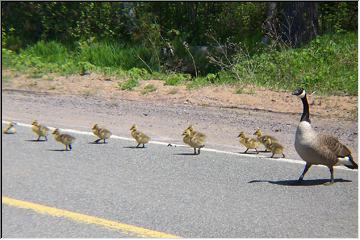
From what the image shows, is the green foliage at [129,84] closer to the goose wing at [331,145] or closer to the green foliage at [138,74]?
the green foliage at [138,74]

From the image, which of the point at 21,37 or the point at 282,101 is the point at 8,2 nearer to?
the point at 21,37

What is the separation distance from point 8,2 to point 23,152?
41.5 ft

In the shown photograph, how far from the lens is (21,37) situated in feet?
68.0

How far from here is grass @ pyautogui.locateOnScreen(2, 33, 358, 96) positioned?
1396 centimetres

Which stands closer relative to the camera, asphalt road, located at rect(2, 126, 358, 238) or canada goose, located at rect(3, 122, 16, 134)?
asphalt road, located at rect(2, 126, 358, 238)

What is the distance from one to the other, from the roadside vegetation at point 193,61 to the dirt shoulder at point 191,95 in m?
0.26

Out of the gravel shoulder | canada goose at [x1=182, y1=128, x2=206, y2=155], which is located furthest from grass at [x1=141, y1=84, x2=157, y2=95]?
canada goose at [x1=182, y1=128, x2=206, y2=155]

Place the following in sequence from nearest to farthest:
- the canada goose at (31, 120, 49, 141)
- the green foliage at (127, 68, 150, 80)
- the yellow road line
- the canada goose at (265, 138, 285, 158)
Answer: the yellow road line → the canada goose at (265, 138, 285, 158) → the canada goose at (31, 120, 49, 141) → the green foliage at (127, 68, 150, 80)

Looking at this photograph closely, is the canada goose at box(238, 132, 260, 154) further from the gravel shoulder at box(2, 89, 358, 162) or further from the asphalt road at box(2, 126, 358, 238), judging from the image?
the asphalt road at box(2, 126, 358, 238)

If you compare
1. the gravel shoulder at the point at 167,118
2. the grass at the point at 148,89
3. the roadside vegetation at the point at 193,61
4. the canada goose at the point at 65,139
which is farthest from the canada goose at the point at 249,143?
the grass at the point at 148,89

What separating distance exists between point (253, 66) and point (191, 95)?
2.60 meters

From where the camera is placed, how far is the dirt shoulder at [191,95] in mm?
11906

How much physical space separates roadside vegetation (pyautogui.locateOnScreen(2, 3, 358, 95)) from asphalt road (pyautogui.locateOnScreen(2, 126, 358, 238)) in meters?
5.01

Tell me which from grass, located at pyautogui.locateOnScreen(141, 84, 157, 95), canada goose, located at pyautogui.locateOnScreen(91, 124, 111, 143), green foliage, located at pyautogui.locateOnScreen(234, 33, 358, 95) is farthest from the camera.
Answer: green foliage, located at pyautogui.locateOnScreen(234, 33, 358, 95)
